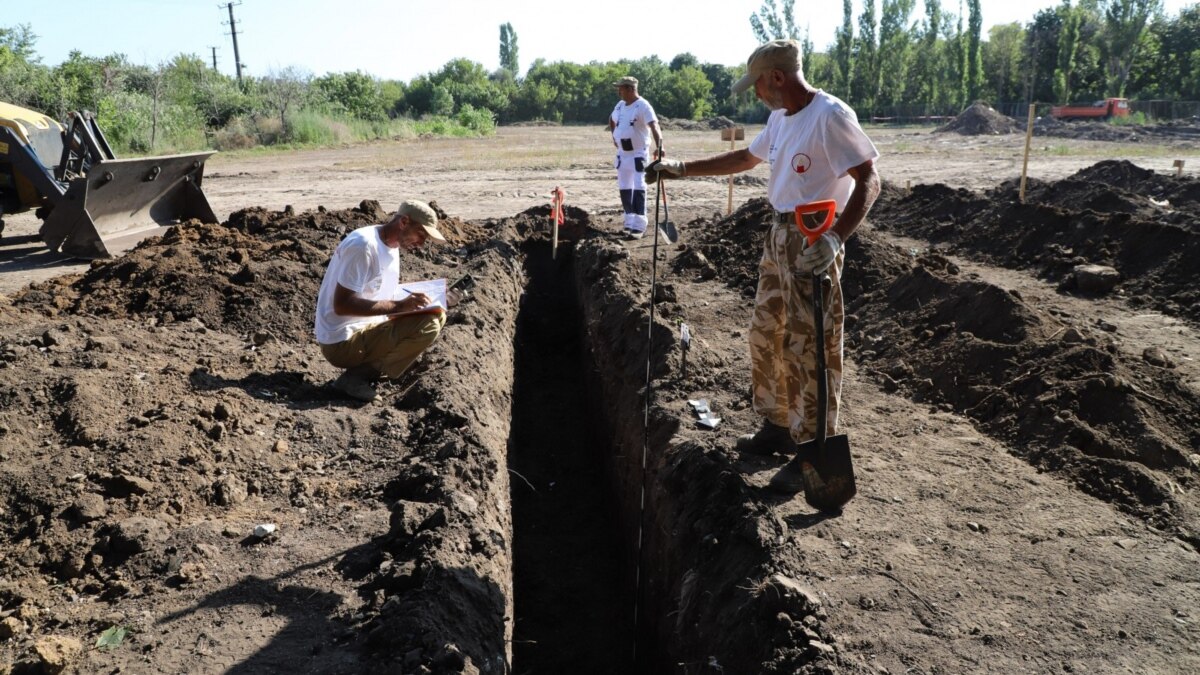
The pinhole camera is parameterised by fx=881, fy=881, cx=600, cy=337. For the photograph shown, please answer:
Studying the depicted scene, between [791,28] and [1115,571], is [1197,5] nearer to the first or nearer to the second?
[791,28]

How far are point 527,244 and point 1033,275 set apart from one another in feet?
21.8

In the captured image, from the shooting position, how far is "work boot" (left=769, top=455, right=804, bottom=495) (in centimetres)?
471

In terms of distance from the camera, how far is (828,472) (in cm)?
446

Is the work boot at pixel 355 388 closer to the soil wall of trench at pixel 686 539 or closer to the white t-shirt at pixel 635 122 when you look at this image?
the soil wall of trench at pixel 686 539

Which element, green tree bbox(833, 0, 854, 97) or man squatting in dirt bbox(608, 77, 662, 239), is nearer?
man squatting in dirt bbox(608, 77, 662, 239)

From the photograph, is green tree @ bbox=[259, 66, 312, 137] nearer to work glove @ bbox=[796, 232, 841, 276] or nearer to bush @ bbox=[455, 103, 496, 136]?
bush @ bbox=[455, 103, 496, 136]

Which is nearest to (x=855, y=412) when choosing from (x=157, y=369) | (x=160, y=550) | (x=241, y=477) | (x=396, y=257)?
(x=396, y=257)

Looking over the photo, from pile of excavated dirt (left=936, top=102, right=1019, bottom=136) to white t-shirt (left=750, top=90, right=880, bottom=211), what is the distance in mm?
35450

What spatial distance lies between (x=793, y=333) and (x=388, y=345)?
3.04 metres

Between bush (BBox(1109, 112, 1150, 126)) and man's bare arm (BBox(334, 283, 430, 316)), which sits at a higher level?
bush (BBox(1109, 112, 1150, 126))

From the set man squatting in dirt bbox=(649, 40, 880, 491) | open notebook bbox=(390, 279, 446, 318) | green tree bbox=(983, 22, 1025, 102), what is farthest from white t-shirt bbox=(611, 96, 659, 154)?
green tree bbox=(983, 22, 1025, 102)

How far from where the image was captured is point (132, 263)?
8.48 meters

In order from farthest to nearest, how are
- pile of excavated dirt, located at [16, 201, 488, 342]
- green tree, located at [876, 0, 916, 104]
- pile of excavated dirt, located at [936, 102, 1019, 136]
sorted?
green tree, located at [876, 0, 916, 104], pile of excavated dirt, located at [936, 102, 1019, 136], pile of excavated dirt, located at [16, 201, 488, 342]

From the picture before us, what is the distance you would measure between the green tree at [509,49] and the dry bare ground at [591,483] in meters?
86.7
